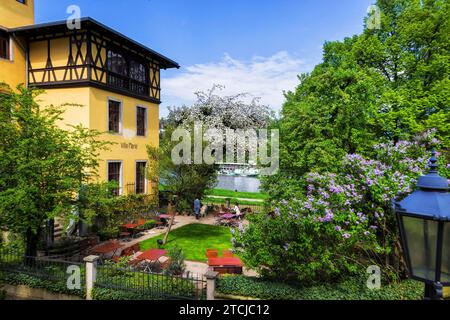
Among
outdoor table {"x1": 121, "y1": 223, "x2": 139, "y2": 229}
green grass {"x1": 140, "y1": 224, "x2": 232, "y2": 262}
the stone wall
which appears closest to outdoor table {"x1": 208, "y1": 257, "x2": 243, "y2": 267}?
green grass {"x1": 140, "y1": 224, "x2": 232, "y2": 262}

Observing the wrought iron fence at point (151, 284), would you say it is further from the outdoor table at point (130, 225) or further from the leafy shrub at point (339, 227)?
the outdoor table at point (130, 225)

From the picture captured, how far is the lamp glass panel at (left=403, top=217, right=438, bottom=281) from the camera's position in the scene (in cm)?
234

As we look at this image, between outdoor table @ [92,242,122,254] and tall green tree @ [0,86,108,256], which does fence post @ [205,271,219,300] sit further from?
outdoor table @ [92,242,122,254]

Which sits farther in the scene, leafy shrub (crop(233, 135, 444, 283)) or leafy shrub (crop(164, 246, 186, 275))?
leafy shrub (crop(164, 246, 186, 275))

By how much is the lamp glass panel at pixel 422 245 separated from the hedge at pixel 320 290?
4.80 meters

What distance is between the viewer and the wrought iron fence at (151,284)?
7887 mm

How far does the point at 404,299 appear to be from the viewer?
6117 millimetres

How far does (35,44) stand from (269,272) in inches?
703

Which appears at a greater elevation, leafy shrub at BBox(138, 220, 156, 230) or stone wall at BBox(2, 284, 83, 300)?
leafy shrub at BBox(138, 220, 156, 230)

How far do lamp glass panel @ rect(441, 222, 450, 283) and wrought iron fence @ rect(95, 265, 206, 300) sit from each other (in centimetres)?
628

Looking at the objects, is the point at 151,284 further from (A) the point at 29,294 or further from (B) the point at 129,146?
(B) the point at 129,146

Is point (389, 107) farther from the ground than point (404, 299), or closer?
farther from the ground
